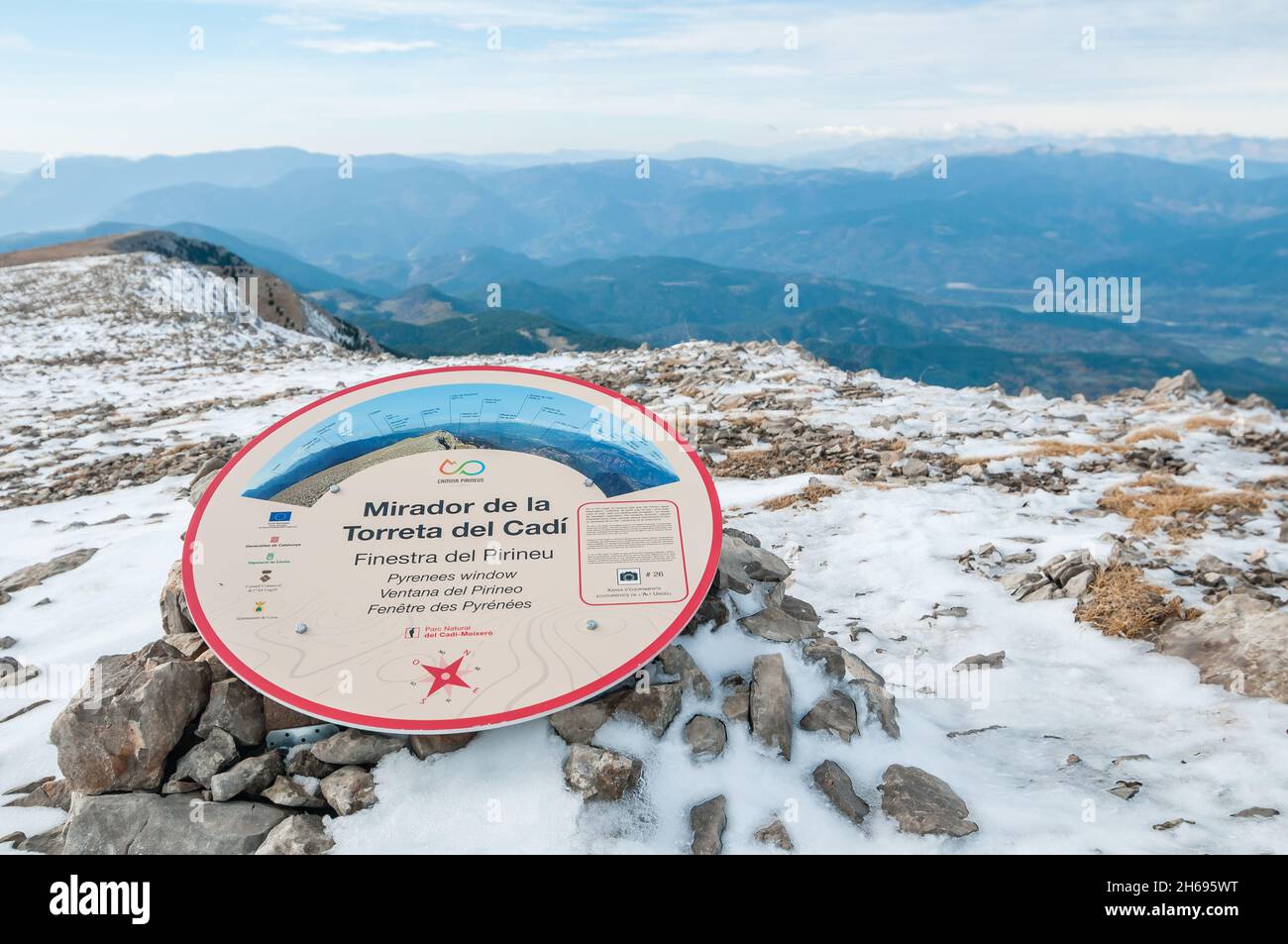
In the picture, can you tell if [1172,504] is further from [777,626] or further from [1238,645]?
[777,626]

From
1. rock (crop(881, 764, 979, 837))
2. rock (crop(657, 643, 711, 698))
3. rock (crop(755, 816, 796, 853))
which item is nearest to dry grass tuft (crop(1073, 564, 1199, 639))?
rock (crop(881, 764, 979, 837))

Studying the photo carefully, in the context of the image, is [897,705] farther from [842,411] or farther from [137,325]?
[137,325]

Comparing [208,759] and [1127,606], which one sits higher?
[208,759]

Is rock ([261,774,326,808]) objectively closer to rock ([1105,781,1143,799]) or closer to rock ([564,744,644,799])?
rock ([564,744,644,799])

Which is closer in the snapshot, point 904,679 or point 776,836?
point 776,836

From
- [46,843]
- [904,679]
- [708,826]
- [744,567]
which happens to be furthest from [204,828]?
[904,679]

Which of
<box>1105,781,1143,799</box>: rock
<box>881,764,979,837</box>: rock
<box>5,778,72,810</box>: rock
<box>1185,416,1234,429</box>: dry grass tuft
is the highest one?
<box>1185,416,1234,429</box>: dry grass tuft

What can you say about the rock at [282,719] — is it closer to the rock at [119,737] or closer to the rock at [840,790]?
the rock at [119,737]
